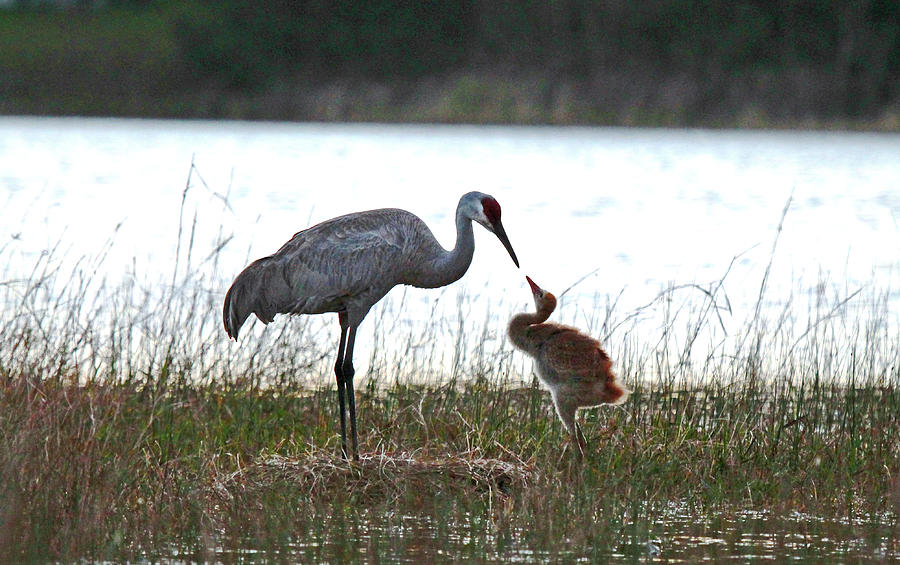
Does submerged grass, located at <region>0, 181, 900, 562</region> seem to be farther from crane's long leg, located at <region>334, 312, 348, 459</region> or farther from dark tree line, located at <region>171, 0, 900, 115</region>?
dark tree line, located at <region>171, 0, 900, 115</region>

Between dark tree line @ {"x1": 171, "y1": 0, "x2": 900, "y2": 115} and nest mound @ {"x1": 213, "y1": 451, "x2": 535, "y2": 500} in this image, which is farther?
dark tree line @ {"x1": 171, "y1": 0, "x2": 900, "y2": 115}

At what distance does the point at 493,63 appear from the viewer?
4188cm

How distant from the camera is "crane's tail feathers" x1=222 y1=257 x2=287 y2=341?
22.1 feet

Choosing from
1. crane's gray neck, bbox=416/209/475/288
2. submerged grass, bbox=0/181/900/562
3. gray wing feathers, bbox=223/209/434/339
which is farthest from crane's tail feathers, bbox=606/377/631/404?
gray wing feathers, bbox=223/209/434/339

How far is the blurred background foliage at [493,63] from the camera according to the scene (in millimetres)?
37938

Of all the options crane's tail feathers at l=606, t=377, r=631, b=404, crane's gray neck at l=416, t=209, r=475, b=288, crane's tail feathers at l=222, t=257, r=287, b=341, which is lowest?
crane's tail feathers at l=606, t=377, r=631, b=404

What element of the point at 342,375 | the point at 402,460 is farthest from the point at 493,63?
the point at 402,460

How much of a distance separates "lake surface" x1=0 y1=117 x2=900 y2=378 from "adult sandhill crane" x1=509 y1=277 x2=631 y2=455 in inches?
35.7

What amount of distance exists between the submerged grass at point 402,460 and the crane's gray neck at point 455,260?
1.97 feet

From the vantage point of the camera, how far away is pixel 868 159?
29.3 metres

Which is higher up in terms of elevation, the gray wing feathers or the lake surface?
the lake surface

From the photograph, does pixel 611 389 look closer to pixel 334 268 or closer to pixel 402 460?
pixel 402 460

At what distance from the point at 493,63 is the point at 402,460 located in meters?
36.3

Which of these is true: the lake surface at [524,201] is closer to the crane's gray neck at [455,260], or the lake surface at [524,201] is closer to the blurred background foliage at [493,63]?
the blurred background foliage at [493,63]
